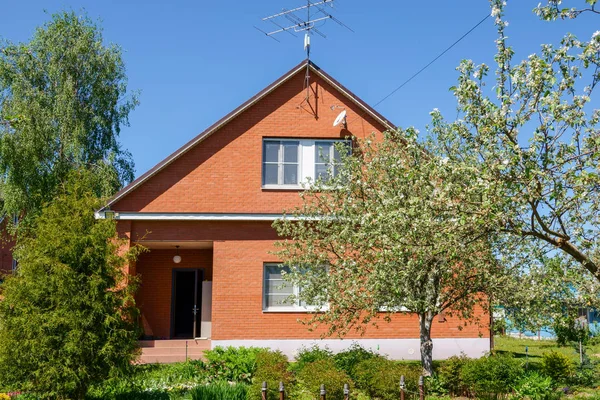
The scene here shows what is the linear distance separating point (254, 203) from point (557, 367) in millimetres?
8937

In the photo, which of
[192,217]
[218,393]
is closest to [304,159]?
[192,217]

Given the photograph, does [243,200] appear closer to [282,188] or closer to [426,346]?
[282,188]

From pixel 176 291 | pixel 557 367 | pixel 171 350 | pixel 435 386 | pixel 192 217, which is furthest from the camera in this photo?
pixel 176 291

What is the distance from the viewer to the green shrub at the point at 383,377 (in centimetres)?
1177

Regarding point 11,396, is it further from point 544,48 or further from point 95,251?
point 544,48

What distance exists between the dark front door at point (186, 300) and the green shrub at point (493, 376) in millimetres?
10548

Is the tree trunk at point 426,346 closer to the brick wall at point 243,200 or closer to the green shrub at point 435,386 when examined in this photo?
the green shrub at point 435,386

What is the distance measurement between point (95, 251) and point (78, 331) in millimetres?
1414

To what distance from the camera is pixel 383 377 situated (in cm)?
1191

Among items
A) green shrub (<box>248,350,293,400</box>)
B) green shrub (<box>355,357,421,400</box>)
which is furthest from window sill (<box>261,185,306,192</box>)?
green shrub (<box>355,357,421,400</box>)

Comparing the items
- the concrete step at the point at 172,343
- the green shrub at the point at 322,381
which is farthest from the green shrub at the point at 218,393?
the concrete step at the point at 172,343

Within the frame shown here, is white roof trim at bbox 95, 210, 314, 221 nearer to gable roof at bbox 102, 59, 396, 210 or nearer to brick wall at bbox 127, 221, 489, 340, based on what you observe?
brick wall at bbox 127, 221, 489, 340

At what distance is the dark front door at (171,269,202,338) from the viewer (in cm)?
2062

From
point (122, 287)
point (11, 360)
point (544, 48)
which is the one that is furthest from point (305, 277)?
point (544, 48)
